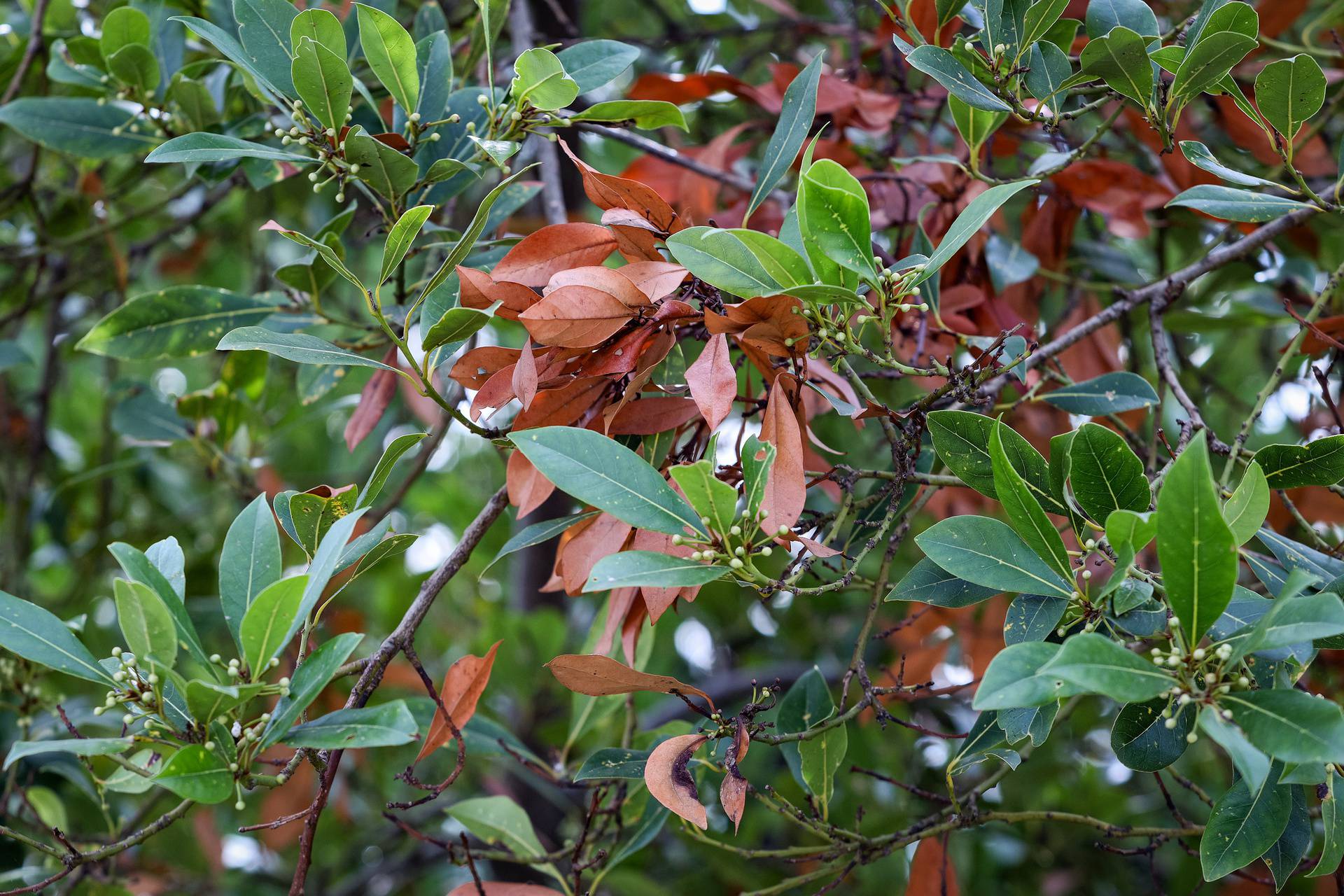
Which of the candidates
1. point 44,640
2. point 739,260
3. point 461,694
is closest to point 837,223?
point 739,260

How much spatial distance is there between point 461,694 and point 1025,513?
508 mm

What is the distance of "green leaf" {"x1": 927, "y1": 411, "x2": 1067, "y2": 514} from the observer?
78cm

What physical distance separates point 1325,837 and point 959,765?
10.8 inches

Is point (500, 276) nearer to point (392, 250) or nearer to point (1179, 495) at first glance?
point (392, 250)

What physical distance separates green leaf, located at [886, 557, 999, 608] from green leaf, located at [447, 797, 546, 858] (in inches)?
22.1

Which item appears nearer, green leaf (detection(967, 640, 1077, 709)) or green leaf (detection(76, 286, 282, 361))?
green leaf (detection(967, 640, 1077, 709))

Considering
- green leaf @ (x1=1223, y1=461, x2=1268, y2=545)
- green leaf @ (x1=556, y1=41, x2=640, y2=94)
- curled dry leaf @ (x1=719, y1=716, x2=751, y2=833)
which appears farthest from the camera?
green leaf @ (x1=556, y1=41, x2=640, y2=94)

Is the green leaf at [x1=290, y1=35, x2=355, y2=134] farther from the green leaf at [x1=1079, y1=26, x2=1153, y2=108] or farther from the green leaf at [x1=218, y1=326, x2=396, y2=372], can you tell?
the green leaf at [x1=1079, y1=26, x2=1153, y2=108]

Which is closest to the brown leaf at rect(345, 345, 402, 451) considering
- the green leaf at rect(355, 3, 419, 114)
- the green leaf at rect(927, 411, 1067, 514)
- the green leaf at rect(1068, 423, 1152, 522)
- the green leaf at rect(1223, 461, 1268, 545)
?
the green leaf at rect(355, 3, 419, 114)

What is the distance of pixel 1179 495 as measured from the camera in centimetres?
59

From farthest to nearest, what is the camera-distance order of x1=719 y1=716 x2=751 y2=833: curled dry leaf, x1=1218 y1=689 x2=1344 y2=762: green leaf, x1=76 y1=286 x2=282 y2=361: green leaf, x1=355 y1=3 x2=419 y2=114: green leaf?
1. x1=76 y1=286 x2=282 y2=361: green leaf
2. x1=355 y1=3 x2=419 y2=114: green leaf
3. x1=719 y1=716 x2=751 y2=833: curled dry leaf
4. x1=1218 y1=689 x2=1344 y2=762: green leaf

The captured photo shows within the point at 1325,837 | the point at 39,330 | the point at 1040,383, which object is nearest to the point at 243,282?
the point at 39,330

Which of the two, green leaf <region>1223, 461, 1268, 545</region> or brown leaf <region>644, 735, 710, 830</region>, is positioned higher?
green leaf <region>1223, 461, 1268, 545</region>

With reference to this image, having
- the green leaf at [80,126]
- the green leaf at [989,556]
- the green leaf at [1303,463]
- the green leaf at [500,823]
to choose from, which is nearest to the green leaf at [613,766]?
the green leaf at [500,823]
